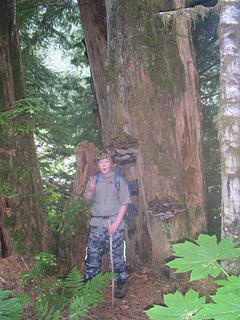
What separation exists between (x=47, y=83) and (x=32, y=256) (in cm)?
695

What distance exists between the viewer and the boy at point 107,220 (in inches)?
181

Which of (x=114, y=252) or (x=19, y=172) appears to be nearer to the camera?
(x=19, y=172)

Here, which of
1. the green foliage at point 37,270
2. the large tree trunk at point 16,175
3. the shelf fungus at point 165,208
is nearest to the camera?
the green foliage at point 37,270

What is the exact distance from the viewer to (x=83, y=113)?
1015cm

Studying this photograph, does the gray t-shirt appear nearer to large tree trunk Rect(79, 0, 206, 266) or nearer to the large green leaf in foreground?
large tree trunk Rect(79, 0, 206, 266)

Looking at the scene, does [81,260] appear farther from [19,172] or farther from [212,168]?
[212,168]

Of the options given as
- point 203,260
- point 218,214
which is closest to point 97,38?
point 218,214

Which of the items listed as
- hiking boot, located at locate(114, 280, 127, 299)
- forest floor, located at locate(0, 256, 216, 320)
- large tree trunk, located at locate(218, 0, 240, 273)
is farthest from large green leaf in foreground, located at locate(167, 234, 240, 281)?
hiking boot, located at locate(114, 280, 127, 299)

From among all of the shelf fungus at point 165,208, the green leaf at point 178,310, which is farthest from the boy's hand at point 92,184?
the green leaf at point 178,310

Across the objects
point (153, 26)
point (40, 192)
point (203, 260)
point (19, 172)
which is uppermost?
point (153, 26)

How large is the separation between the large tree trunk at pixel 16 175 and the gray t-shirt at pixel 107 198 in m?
→ 0.79

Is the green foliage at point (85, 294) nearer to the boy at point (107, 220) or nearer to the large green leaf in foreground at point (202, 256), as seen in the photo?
the boy at point (107, 220)

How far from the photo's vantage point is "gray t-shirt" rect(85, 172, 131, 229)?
15.2 ft

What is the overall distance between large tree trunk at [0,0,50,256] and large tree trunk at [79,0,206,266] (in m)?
1.33
